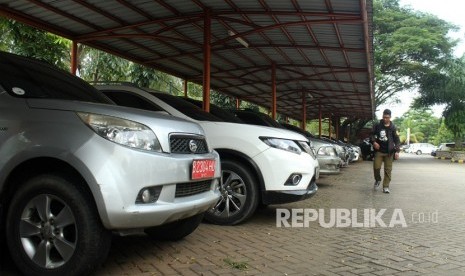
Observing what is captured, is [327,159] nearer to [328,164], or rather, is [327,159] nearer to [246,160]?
→ [328,164]

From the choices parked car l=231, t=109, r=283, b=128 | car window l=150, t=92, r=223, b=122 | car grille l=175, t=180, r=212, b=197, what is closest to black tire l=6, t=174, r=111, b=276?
car grille l=175, t=180, r=212, b=197

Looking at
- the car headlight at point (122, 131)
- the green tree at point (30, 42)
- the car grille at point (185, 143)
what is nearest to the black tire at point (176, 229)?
the car grille at point (185, 143)

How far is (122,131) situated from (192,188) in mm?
844

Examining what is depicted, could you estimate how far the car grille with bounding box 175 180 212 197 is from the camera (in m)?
3.49

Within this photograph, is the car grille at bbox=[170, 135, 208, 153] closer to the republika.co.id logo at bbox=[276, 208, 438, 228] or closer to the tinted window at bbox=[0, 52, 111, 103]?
the tinted window at bbox=[0, 52, 111, 103]

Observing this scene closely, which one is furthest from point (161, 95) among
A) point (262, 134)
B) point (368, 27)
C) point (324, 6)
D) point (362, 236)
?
point (368, 27)

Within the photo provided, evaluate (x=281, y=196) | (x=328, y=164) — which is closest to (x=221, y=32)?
(x=328, y=164)

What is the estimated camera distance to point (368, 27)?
835cm

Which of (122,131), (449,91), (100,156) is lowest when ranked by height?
(100,156)

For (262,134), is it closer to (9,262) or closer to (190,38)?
(9,262)

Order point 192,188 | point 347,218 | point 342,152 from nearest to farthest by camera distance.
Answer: point 192,188 → point 347,218 → point 342,152

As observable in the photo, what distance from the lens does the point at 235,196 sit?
533cm

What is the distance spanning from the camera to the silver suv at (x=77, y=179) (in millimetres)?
3035

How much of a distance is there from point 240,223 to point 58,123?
9.43ft
